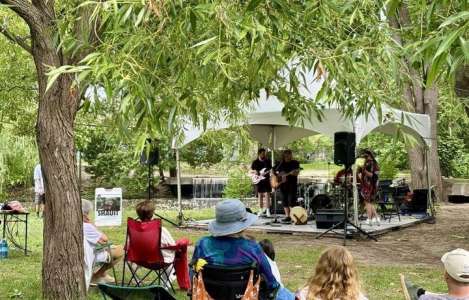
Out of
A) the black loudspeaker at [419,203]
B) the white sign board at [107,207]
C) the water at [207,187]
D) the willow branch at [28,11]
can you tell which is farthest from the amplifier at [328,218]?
the water at [207,187]

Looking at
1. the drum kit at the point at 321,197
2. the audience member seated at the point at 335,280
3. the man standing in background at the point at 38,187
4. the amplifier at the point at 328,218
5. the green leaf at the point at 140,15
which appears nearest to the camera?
the green leaf at the point at 140,15

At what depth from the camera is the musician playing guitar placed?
458 inches

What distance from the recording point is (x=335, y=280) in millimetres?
3021

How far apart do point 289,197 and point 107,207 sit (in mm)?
3535

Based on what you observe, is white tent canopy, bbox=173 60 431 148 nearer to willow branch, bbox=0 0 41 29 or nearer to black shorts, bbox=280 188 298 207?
black shorts, bbox=280 188 298 207

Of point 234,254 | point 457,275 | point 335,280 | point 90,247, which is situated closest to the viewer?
point 457,275

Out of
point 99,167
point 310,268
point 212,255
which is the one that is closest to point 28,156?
point 99,167

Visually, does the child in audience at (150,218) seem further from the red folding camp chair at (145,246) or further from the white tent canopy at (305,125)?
the white tent canopy at (305,125)

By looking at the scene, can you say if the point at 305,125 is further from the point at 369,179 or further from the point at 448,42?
the point at 448,42

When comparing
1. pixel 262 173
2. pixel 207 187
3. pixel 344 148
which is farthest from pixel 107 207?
pixel 207 187

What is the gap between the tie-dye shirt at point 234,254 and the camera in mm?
3559

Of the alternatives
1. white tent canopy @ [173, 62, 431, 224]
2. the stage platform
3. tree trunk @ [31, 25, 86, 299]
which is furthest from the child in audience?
the stage platform

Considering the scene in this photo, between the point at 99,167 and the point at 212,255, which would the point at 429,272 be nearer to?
the point at 212,255

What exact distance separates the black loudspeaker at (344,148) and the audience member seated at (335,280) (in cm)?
621
